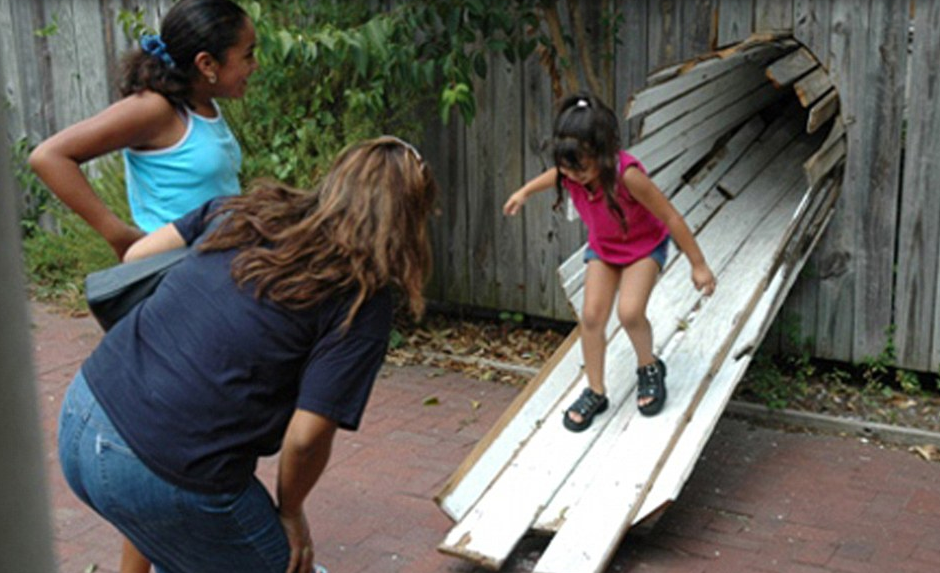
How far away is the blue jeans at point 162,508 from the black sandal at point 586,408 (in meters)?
2.32

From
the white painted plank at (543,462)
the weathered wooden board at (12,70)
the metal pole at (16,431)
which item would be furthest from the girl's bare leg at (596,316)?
the weathered wooden board at (12,70)

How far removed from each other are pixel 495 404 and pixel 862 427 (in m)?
1.75

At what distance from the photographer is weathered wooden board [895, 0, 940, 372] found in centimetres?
529

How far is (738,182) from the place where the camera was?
6613 millimetres

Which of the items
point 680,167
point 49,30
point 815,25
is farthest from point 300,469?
point 49,30

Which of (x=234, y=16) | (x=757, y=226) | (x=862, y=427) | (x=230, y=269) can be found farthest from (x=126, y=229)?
(x=757, y=226)

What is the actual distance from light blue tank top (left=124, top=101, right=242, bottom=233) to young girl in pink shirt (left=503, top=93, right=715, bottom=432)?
1.57m

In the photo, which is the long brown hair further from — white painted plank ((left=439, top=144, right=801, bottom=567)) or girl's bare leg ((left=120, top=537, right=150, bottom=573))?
white painted plank ((left=439, top=144, right=801, bottom=567))

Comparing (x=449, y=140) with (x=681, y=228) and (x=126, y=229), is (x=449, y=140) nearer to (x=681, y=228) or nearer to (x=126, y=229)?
(x=681, y=228)

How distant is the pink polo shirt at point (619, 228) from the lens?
15.3ft

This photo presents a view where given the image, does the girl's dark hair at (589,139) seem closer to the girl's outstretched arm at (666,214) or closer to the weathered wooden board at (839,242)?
the girl's outstretched arm at (666,214)

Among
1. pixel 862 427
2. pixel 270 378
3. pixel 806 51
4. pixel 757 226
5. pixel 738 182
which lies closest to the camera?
pixel 270 378

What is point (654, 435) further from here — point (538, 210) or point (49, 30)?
point (49, 30)

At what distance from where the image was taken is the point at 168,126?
10.6ft
